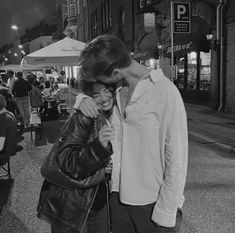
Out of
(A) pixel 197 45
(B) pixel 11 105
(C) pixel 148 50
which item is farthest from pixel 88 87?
(C) pixel 148 50

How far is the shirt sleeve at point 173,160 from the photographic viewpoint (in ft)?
5.82

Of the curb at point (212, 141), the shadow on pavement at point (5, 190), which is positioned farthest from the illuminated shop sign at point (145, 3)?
the shadow on pavement at point (5, 190)

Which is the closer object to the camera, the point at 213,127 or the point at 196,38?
the point at 213,127

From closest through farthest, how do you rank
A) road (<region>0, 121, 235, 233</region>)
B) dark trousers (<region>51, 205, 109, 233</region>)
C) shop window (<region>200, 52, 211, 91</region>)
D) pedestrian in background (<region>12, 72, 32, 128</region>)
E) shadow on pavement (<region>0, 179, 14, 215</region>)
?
dark trousers (<region>51, 205, 109, 233</region>) → road (<region>0, 121, 235, 233</region>) → shadow on pavement (<region>0, 179, 14, 215</region>) → pedestrian in background (<region>12, 72, 32, 128</region>) → shop window (<region>200, 52, 211, 91</region>)

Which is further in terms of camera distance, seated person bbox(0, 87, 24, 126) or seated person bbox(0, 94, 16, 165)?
seated person bbox(0, 87, 24, 126)

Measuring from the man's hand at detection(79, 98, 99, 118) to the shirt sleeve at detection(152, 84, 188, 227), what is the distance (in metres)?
0.36

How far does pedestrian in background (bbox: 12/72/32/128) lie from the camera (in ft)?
40.0

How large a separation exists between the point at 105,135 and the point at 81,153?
0.15 m

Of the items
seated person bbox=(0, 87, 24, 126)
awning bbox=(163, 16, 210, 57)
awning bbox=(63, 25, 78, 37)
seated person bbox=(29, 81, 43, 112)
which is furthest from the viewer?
awning bbox=(63, 25, 78, 37)

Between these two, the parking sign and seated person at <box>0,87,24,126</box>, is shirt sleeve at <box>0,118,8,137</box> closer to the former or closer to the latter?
seated person at <box>0,87,24,126</box>

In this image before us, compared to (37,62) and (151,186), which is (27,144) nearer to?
(37,62)

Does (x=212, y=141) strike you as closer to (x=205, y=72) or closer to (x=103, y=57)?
(x=103, y=57)

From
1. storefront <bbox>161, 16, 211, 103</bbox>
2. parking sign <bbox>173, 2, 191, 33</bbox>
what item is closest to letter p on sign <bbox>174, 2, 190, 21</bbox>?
parking sign <bbox>173, 2, 191, 33</bbox>

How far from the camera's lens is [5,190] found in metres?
5.62
